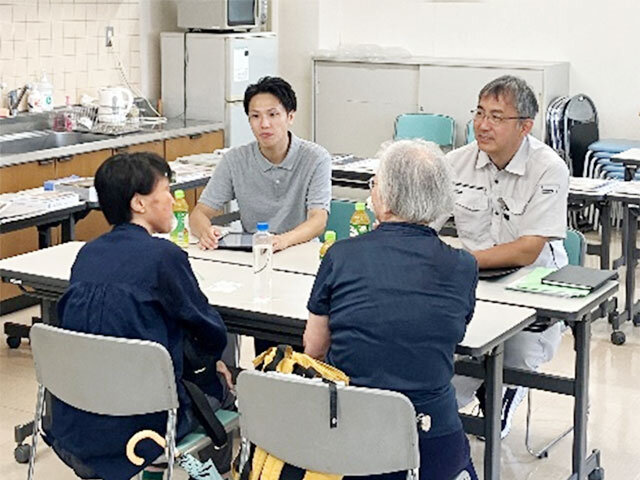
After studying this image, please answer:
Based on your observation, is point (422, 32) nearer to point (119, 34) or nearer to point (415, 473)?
point (119, 34)

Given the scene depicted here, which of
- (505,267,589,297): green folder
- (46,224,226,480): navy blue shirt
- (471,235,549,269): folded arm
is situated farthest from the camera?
(471,235,549,269): folded arm

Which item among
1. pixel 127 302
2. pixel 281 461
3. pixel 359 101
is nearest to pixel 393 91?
pixel 359 101

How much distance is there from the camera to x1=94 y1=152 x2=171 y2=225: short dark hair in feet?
10.1

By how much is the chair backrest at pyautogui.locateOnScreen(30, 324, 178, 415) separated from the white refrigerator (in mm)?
4817

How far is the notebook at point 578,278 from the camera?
3.48 meters

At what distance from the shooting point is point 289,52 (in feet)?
29.2

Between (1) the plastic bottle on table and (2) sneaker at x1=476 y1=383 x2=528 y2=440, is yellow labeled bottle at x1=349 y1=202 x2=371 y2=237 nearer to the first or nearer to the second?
(2) sneaker at x1=476 y1=383 x2=528 y2=440

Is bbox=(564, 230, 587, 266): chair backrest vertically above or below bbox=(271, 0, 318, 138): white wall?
below

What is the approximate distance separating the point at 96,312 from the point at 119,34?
4859 mm

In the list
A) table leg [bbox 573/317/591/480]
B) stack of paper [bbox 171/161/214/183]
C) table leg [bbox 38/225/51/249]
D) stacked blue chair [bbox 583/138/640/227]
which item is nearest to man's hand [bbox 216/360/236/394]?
table leg [bbox 573/317/591/480]

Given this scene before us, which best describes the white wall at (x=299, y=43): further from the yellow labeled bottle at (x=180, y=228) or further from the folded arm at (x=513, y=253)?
the folded arm at (x=513, y=253)

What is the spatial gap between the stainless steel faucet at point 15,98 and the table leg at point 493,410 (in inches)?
166

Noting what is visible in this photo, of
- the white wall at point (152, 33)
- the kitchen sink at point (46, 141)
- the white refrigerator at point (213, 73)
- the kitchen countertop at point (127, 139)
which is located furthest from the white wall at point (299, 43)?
the kitchen sink at point (46, 141)

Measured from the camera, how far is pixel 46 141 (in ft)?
21.7
